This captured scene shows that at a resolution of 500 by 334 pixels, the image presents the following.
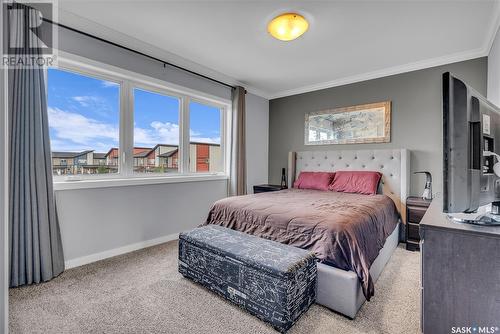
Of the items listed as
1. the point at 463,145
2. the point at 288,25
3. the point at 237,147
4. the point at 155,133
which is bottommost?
the point at 463,145

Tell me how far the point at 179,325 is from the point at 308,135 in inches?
142

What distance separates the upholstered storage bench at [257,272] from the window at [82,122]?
1.53m

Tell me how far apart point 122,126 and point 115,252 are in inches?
58.9

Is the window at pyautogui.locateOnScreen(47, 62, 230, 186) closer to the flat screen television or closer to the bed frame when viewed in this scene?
the bed frame

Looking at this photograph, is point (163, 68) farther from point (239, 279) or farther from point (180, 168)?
point (239, 279)

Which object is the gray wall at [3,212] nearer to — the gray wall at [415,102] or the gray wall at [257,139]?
the gray wall at [257,139]

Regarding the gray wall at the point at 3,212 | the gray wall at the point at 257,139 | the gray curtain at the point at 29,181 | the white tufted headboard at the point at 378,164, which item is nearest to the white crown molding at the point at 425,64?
the gray wall at the point at 257,139

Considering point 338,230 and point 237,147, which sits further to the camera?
point 237,147

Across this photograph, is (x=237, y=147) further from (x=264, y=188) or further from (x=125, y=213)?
(x=125, y=213)

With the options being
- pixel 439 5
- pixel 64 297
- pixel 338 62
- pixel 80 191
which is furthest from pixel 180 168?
pixel 439 5

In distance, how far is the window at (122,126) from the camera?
2.56 m

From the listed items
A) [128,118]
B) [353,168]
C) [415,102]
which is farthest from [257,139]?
[415,102]

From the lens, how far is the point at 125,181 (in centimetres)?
287

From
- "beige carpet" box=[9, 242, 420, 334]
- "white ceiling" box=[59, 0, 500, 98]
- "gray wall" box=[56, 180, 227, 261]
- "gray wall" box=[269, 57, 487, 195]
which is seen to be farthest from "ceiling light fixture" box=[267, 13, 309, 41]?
"beige carpet" box=[9, 242, 420, 334]
